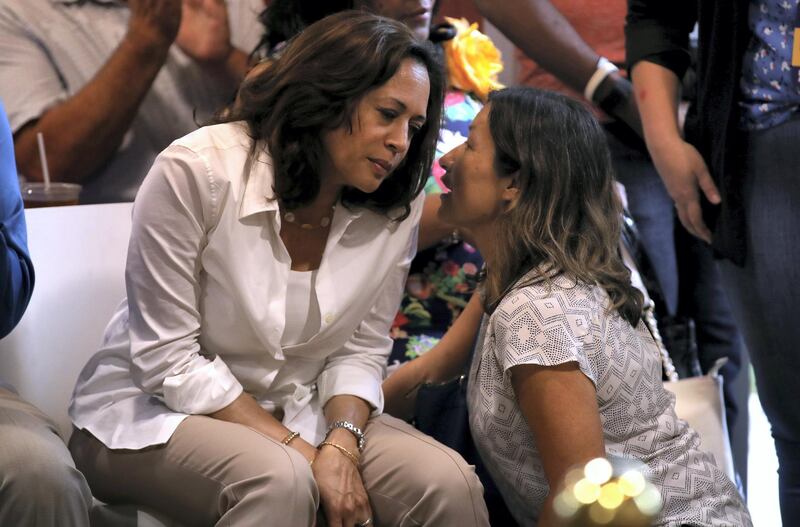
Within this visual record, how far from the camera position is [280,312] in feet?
6.17

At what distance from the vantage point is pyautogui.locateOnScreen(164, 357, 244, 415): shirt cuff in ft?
5.89

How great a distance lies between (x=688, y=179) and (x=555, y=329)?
673 millimetres

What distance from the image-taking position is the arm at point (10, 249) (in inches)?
67.7

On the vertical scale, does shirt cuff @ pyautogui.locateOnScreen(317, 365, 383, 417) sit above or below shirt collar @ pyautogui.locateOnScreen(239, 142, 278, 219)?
below

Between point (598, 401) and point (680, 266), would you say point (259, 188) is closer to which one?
point (598, 401)

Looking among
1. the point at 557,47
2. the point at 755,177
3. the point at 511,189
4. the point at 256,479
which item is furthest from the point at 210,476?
the point at 557,47

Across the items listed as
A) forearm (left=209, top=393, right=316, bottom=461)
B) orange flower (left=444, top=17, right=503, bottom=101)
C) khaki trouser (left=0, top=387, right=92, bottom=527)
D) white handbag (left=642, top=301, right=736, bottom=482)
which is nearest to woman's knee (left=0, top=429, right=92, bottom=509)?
khaki trouser (left=0, top=387, right=92, bottom=527)

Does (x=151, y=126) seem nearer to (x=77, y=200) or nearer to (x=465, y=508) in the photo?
(x=77, y=200)

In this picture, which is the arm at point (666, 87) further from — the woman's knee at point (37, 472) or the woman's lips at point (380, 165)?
the woman's knee at point (37, 472)

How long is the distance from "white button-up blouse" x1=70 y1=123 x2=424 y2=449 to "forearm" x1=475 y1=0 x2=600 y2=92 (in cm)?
112

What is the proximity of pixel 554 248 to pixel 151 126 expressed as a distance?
1.40 m

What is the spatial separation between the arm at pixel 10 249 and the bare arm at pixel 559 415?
852mm

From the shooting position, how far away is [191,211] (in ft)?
5.90

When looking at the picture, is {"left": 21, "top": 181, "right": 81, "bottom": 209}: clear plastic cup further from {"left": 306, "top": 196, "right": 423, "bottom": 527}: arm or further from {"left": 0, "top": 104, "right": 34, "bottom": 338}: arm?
{"left": 306, "top": 196, "right": 423, "bottom": 527}: arm
